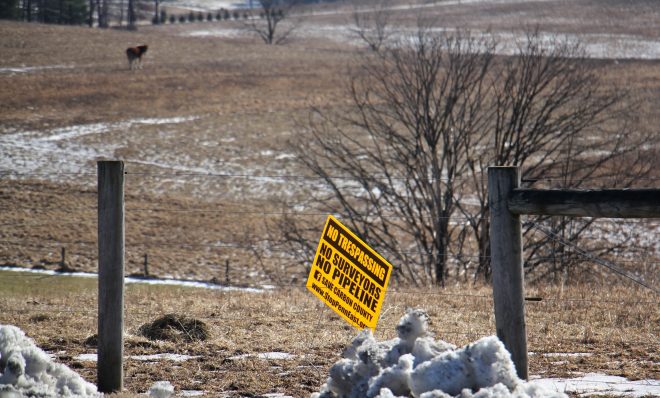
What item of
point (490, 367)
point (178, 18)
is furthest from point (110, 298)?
point (178, 18)

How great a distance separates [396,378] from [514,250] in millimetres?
1318

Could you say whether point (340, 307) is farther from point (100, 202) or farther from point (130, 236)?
point (130, 236)

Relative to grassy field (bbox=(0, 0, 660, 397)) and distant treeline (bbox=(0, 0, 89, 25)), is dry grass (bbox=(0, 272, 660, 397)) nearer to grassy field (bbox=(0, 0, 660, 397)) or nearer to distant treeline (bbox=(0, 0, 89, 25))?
grassy field (bbox=(0, 0, 660, 397))

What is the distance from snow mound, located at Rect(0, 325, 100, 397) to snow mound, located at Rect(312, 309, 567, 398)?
139 cm

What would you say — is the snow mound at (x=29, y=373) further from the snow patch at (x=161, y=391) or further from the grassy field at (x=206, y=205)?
the grassy field at (x=206, y=205)

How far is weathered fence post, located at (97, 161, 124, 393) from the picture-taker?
5387 mm

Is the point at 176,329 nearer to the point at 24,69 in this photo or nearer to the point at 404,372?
the point at 404,372

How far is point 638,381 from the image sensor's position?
18.6 ft

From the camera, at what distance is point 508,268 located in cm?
493

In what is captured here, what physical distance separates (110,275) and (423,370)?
238 centimetres

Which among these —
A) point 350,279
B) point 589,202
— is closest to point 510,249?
point 589,202

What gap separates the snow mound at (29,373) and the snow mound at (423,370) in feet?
4.56

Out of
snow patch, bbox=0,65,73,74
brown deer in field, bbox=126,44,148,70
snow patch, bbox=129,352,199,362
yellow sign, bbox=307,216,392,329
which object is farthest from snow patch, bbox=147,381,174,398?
Result: brown deer in field, bbox=126,44,148,70

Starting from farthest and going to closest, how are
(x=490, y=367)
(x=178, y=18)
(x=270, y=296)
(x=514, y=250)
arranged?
(x=178, y=18) → (x=270, y=296) → (x=514, y=250) → (x=490, y=367)
